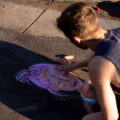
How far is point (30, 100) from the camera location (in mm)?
2902

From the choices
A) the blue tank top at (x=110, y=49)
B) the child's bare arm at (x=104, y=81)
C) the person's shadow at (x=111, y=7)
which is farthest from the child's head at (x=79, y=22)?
the person's shadow at (x=111, y=7)

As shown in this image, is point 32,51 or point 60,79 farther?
point 32,51

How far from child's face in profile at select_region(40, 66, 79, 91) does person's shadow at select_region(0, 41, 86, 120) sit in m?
0.17

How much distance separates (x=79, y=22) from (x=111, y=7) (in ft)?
8.71

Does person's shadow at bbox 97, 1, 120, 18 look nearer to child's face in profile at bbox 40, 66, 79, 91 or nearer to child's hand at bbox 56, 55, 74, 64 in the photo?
child's hand at bbox 56, 55, 74, 64

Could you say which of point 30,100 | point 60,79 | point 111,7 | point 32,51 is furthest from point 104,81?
point 111,7

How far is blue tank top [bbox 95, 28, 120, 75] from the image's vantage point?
82.1 inches

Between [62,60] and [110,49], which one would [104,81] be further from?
[62,60]

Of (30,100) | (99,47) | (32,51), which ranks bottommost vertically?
(30,100)

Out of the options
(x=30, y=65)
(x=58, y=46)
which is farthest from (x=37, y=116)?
(x=58, y=46)

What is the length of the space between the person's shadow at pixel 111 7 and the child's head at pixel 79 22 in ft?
7.58

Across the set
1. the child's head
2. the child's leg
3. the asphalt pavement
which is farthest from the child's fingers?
the child's head

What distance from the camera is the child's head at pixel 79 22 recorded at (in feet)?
7.08

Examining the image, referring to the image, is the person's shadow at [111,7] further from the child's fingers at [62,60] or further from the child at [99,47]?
the child at [99,47]
